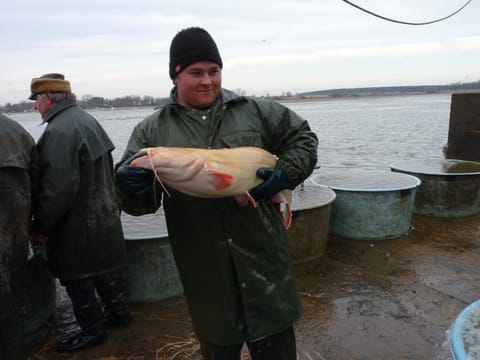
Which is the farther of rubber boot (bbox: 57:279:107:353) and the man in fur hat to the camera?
rubber boot (bbox: 57:279:107:353)

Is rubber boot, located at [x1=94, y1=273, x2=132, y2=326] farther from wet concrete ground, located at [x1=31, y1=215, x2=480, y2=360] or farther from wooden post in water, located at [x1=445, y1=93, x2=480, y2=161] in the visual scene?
wooden post in water, located at [x1=445, y1=93, x2=480, y2=161]

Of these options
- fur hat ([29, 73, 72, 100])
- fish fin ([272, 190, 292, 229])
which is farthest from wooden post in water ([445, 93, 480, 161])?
fur hat ([29, 73, 72, 100])

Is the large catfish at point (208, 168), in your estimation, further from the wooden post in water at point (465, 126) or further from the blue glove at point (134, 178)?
the wooden post in water at point (465, 126)

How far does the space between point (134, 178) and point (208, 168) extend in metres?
0.46

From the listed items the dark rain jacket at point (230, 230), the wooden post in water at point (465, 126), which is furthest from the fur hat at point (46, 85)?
the wooden post in water at point (465, 126)

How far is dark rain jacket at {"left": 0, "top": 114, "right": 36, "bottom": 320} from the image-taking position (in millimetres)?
3221

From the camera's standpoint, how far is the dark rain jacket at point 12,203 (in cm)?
322

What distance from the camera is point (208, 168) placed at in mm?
2322

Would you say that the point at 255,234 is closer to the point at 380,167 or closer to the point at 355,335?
the point at 355,335

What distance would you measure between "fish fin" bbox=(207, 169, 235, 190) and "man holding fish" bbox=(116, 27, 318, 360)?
0.10 feet

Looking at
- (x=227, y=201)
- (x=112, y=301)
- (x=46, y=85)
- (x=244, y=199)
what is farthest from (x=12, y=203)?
(x=244, y=199)

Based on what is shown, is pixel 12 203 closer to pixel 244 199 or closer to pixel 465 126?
pixel 244 199

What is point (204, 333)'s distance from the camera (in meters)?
2.68

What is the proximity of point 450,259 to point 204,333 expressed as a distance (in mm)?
4473
